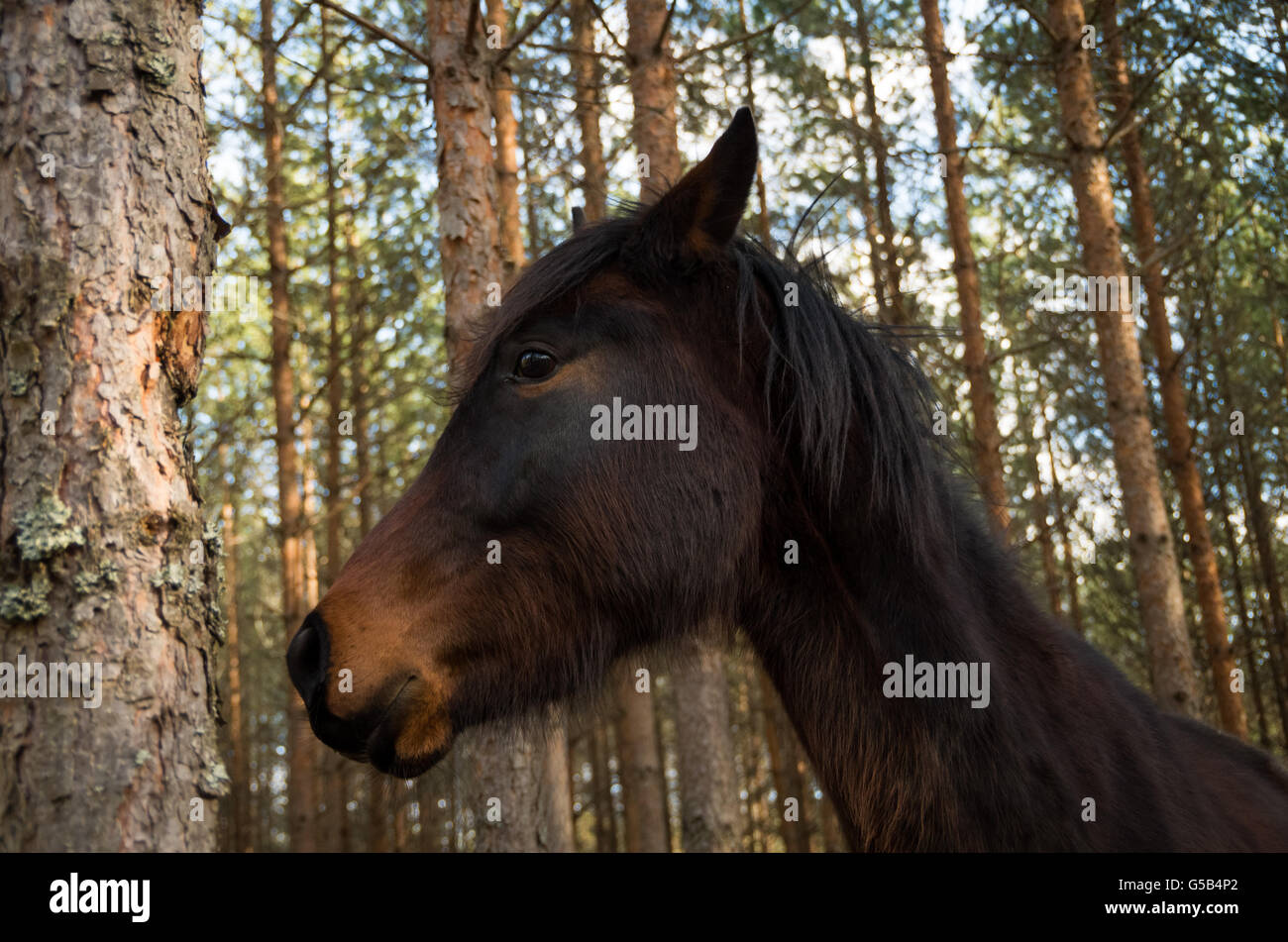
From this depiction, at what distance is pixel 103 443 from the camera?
240 cm

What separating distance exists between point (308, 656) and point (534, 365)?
1.07m

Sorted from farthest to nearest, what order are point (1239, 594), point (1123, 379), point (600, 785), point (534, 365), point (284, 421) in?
point (600, 785) < point (1239, 594) < point (284, 421) < point (1123, 379) < point (534, 365)

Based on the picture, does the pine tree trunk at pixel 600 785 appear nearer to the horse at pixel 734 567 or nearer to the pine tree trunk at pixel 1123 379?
the pine tree trunk at pixel 1123 379

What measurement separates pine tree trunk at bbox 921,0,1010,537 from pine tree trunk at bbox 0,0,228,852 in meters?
9.83

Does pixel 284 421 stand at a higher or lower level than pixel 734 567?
higher

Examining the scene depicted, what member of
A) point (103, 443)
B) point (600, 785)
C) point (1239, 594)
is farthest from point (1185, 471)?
point (600, 785)

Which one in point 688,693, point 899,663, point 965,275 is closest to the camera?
point 899,663

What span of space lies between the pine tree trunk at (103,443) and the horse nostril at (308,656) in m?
0.32

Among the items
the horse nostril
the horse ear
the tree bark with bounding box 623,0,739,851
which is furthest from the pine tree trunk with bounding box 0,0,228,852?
the tree bark with bounding box 623,0,739,851

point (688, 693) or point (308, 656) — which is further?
point (688, 693)

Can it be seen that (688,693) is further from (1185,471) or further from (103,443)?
(103,443)

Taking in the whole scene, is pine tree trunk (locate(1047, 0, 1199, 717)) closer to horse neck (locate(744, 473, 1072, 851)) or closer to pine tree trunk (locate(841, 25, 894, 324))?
pine tree trunk (locate(841, 25, 894, 324))

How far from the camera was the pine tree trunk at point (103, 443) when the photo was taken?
7.41 feet
